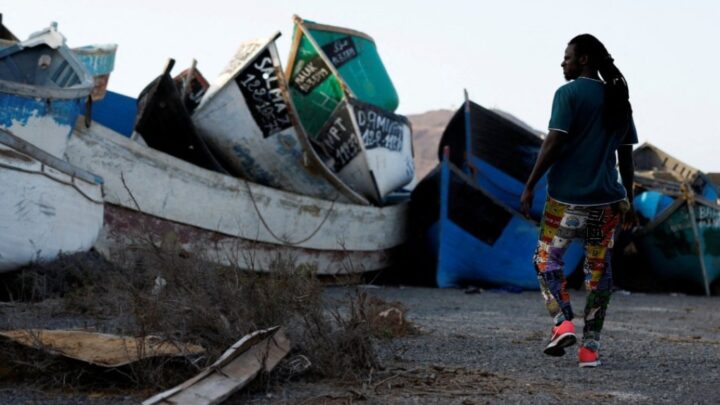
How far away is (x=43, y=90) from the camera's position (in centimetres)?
735

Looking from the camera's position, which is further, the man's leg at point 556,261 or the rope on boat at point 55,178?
the rope on boat at point 55,178

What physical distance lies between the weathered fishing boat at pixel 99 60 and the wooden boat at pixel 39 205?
297 cm

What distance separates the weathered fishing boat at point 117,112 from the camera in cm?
988

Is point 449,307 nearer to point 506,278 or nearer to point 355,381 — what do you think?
point 506,278

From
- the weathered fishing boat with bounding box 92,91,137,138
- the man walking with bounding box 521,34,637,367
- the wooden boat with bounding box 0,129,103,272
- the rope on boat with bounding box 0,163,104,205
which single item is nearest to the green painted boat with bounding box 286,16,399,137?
the weathered fishing boat with bounding box 92,91,137,138

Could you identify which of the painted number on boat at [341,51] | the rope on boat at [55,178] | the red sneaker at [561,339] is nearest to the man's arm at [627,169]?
the red sneaker at [561,339]

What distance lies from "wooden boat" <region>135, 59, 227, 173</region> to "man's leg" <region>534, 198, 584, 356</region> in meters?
5.54

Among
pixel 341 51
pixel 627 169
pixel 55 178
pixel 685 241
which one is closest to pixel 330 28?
pixel 341 51

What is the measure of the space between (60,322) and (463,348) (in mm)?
2306

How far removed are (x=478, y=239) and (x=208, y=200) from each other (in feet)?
12.1

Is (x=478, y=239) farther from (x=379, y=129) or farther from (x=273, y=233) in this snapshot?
(x=273, y=233)

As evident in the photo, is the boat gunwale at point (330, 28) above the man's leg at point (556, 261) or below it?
above

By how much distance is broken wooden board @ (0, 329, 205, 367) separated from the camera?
3.67 m

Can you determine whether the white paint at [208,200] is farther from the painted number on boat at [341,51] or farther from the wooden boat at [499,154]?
the painted number on boat at [341,51]
